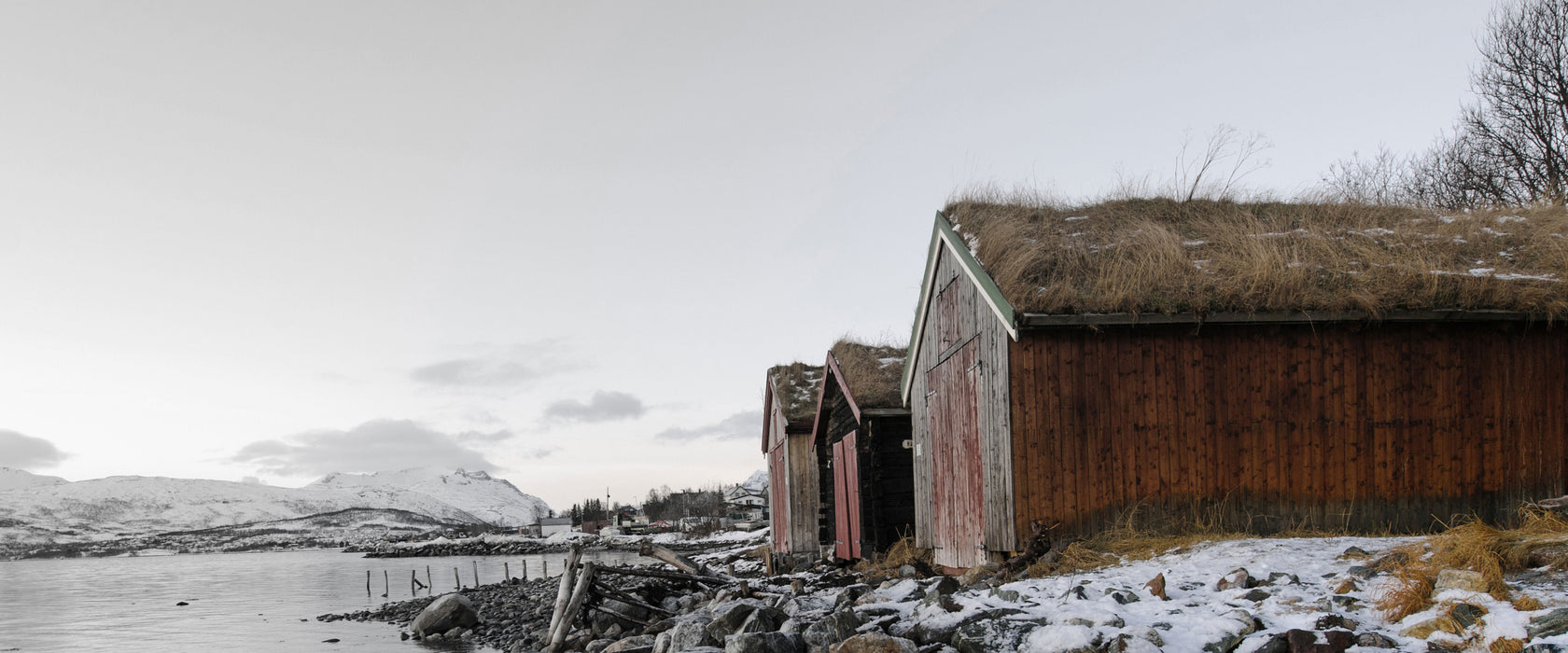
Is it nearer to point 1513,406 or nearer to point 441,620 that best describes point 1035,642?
point 1513,406

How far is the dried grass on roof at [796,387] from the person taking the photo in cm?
2695

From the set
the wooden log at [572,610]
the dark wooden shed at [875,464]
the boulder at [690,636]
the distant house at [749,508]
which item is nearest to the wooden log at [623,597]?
Answer: the wooden log at [572,610]

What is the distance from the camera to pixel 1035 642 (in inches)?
331

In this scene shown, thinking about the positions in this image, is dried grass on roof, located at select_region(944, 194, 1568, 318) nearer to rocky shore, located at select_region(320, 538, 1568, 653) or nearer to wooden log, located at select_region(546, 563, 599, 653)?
rocky shore, located at select_region(320, 538, 1568, 653)

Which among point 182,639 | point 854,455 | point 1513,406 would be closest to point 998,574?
point 1513,406

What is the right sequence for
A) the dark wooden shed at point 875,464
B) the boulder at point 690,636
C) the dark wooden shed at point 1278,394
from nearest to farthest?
the boulder at point 690,636, the dark wooden shed at point 1278,394, the dark wooden shed at point 875,464

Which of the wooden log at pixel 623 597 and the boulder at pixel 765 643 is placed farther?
the wooden log at pixel 623 597

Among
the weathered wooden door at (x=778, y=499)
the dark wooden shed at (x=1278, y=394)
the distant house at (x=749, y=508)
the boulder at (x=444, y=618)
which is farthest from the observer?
the distant house at (x=749, y=508)

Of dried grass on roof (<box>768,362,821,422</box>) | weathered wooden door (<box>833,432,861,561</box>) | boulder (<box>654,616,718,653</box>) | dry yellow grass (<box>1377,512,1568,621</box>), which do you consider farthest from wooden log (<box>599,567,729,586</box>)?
dry yellow grass (<box>1377,512,1568,621</box>)

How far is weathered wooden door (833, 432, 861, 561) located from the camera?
20594mm

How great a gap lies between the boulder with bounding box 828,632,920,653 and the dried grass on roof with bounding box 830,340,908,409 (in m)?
10.6

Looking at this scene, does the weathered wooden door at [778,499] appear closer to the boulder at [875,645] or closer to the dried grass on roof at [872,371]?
the dried grass on roof at [872,371]

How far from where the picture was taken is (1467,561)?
8023 millimetres

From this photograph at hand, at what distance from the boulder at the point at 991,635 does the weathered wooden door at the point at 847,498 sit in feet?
37.2
